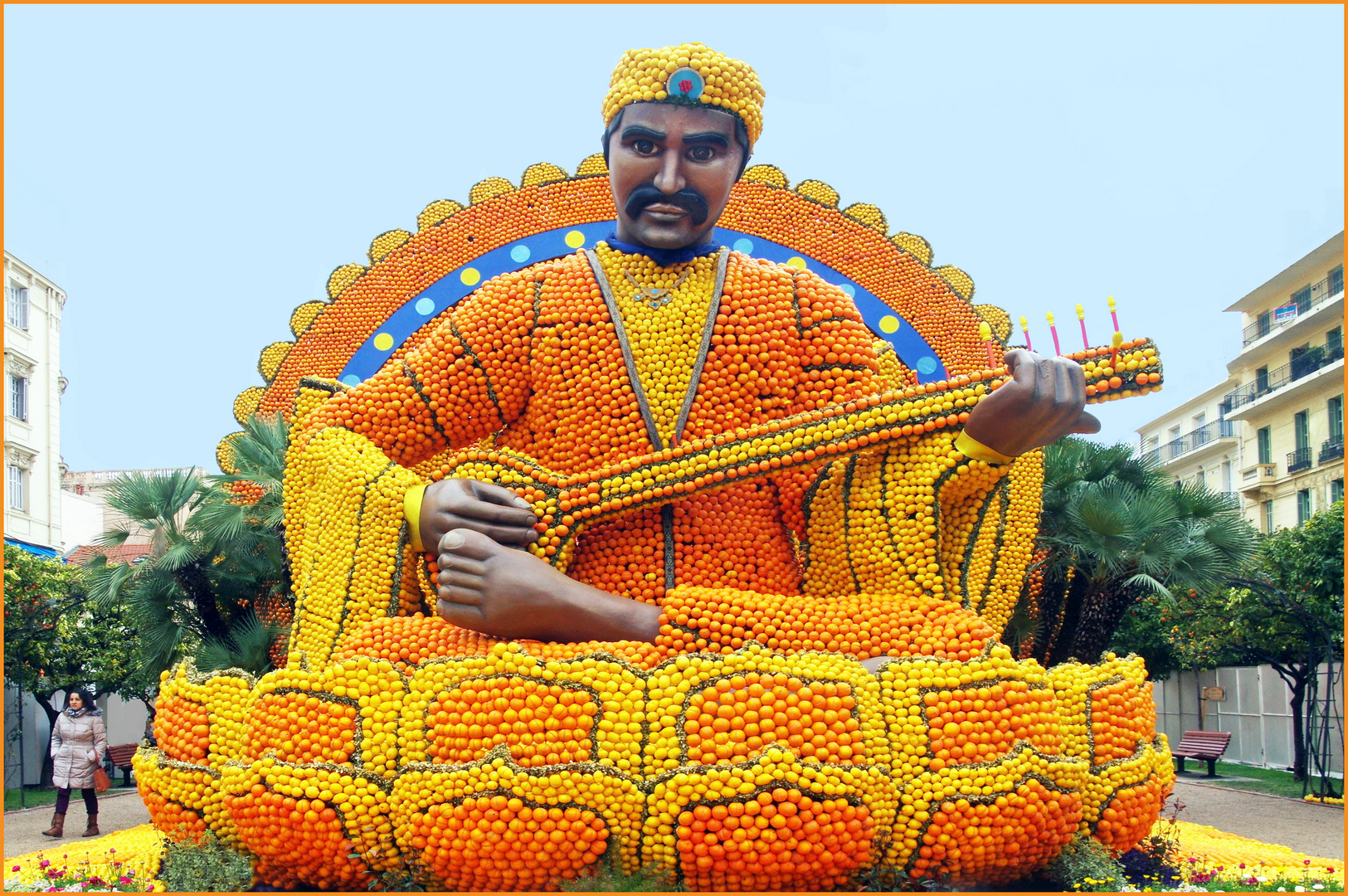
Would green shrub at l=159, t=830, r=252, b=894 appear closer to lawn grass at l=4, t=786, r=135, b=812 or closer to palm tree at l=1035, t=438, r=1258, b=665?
palm tree at l=1035, t=438, r=1258, b=665

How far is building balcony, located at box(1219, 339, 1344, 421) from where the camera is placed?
28562 mm

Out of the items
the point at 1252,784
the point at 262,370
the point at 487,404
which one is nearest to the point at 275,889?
the point at 487,404

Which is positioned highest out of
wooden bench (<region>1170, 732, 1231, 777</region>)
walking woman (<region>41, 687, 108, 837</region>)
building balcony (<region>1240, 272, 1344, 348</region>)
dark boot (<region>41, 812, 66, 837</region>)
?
building balcony (<region>1240, 272, 1344, 348</region>)

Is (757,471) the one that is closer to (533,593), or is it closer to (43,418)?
(533,593)

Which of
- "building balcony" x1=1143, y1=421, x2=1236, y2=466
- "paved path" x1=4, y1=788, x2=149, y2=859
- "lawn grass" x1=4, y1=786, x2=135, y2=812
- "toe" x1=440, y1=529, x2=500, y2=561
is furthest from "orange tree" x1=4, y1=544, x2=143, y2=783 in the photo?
"building balcony" x1=1143, y1=421, x2=1236, y2=466

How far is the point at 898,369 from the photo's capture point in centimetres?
667

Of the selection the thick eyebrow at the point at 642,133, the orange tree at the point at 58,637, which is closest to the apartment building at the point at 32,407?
the orange tree at the point at 58,637

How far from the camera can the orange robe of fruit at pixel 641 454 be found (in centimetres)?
546

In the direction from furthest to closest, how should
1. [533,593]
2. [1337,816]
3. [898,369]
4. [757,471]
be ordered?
[1337,816] < [898,369] < [757,471] < [533,593]

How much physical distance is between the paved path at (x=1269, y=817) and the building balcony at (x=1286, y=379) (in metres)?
15.6

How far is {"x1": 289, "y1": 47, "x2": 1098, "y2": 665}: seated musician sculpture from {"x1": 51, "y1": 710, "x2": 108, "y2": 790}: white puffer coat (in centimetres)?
574

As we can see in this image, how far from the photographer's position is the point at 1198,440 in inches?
1556

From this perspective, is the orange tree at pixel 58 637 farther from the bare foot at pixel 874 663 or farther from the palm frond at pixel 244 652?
the bare foot at pixel 874 663

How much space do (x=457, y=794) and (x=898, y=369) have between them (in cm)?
355
